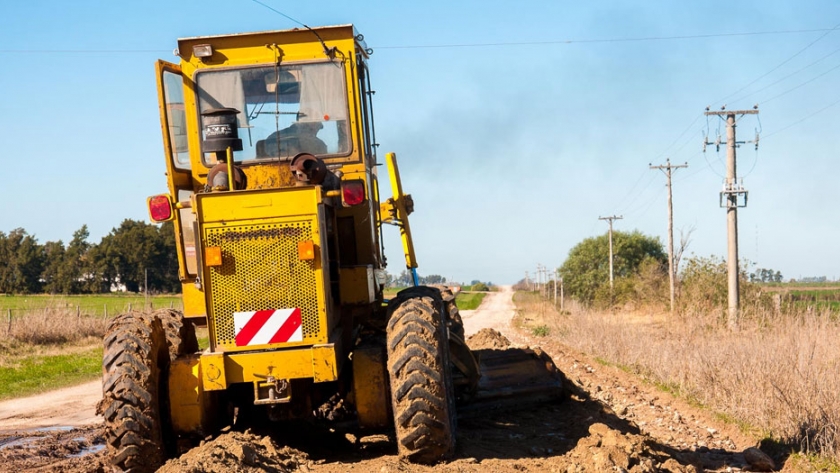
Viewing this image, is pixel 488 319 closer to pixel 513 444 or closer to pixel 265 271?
pixel 513 444

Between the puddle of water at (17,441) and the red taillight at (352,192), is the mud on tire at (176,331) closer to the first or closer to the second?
the red taillight at (352,192)

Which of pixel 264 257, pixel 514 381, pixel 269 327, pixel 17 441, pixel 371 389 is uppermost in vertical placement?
pixel 264 257

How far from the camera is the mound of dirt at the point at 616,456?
745 cm

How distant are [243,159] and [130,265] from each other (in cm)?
7142

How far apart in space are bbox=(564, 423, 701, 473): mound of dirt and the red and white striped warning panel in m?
2.45

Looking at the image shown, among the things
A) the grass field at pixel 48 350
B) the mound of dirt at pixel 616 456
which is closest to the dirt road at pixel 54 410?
the grass field at pixel 48 350

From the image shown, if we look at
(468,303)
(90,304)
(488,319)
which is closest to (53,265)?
(90,304)

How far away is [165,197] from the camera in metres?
8.35

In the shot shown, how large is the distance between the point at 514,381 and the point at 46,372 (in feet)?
44.0

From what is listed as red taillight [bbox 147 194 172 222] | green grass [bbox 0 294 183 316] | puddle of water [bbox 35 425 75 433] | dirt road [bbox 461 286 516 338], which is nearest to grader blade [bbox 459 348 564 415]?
red taillight [bbox 147 194 172 222]

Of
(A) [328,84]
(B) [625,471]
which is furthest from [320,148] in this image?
(B) [625,471]

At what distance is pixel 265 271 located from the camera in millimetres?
7387

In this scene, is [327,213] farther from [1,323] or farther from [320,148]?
[1,323]

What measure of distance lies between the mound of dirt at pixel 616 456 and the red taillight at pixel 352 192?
2.88m
